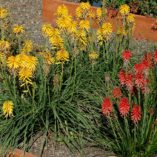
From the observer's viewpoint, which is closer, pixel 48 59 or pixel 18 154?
pixel 18 154

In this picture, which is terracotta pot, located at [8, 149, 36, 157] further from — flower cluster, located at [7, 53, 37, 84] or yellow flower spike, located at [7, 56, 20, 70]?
yellow flower spike, located at [7, 56, 20, 70]

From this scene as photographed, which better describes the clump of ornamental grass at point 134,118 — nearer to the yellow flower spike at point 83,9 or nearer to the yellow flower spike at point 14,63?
the yellow flower spike at point 14,63

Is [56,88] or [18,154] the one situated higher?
[56,88]

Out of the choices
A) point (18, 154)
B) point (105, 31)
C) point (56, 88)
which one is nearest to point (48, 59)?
point (56, 88)

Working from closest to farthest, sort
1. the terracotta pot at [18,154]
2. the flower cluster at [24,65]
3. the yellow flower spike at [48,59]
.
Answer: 1. the flower cluster at [24,65]
2. the terracotta pot at [18,154]
3. the yellow flower spike at [48,59]

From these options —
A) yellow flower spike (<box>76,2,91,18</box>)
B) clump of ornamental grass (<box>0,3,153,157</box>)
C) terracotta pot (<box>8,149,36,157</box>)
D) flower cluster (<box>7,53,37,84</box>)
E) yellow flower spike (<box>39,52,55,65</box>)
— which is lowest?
terracotta pot (<box>8,149,36,157</box>)

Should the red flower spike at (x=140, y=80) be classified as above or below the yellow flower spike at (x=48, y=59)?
above

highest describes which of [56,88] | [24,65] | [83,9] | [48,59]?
[83,9]

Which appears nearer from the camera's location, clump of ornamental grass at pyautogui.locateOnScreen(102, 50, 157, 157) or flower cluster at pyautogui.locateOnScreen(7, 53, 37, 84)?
clump of ornamental grass at pyautogui.locateOnScreen(102, 50, 157, 157)

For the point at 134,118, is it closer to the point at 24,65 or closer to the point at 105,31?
the point at 24,65

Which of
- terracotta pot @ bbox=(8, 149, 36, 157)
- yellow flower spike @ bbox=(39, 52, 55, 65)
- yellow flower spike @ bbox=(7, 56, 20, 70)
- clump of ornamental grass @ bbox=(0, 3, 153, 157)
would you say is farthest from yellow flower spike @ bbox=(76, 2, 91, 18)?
terracotta pot @ bbox=(8, 149, 36, 157)

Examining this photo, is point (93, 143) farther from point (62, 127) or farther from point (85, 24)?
point (85, 24)

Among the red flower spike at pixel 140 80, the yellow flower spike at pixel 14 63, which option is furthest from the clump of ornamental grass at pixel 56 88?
the red flower spike at pixel 140 80

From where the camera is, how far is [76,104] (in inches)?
246
